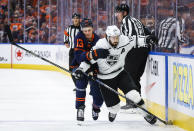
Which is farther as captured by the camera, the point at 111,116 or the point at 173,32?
the point at 173,32

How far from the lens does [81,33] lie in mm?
4691

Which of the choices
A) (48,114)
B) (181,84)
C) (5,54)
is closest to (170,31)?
(181,84)

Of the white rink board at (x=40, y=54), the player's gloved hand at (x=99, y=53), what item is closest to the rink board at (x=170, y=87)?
the player's gloved hand at (x=99, y=53)

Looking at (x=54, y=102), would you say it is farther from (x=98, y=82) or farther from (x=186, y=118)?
(x=186, y=118)

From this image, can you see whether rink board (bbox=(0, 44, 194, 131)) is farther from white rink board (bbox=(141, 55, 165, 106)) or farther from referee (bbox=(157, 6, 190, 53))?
referee (bbox=(157, 6, 190, 53))

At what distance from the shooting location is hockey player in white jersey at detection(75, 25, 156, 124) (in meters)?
4.32

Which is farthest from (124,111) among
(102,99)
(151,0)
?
(151,0)

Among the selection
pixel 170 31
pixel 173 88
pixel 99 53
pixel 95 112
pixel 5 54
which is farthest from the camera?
pixel 5 54

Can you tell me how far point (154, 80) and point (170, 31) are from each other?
0.60m

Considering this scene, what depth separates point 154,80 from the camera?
5.14m

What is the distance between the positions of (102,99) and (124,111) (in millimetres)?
824

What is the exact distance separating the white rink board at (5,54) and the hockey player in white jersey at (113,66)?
987 centimetres

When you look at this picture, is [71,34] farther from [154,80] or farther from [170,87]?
[170,87]

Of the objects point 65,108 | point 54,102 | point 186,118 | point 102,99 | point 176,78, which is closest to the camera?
point 186,118
